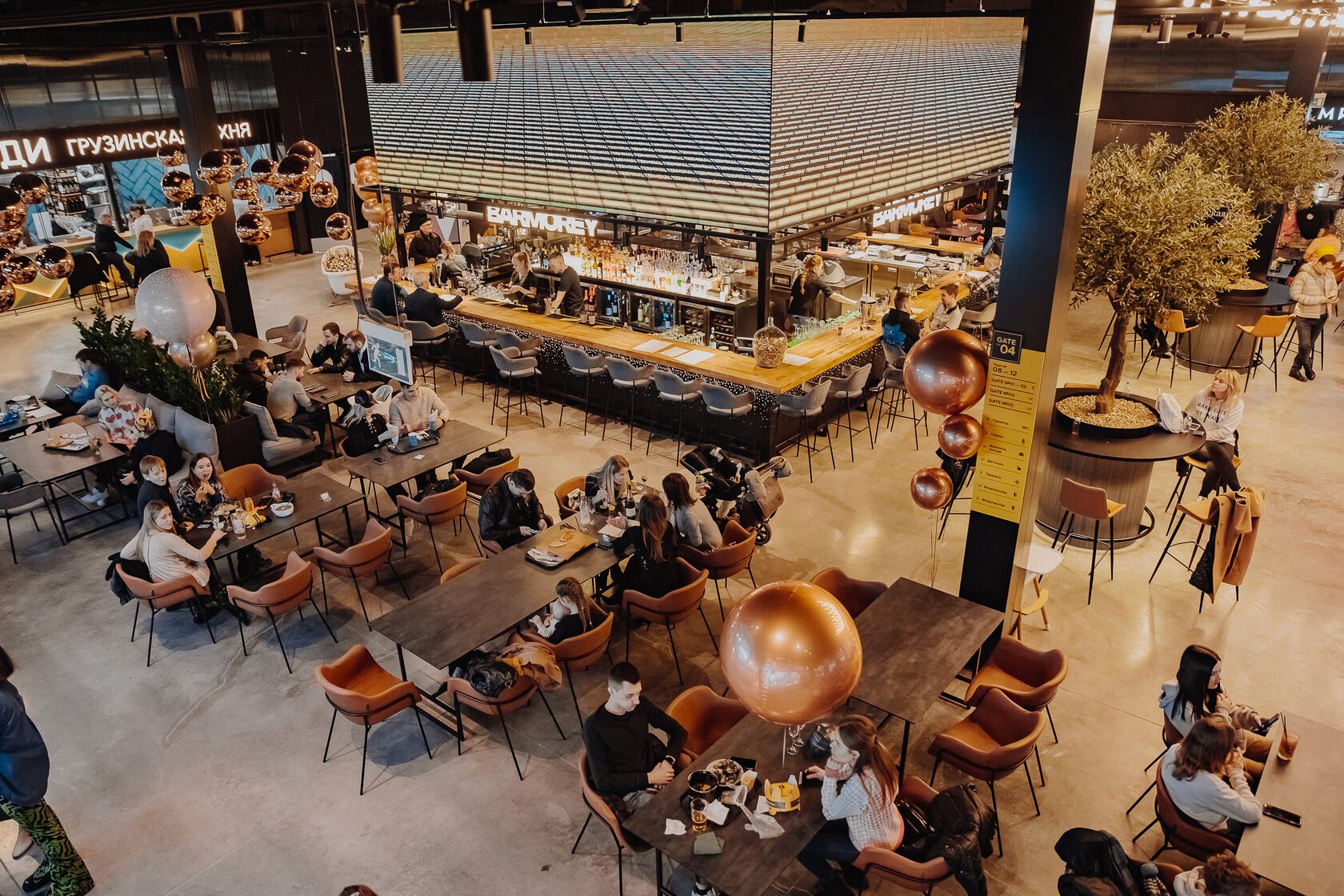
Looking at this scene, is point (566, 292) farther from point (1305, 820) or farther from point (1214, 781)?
point (1305, 820)

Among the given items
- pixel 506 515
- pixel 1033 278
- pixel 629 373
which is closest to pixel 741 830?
pixel 506 515

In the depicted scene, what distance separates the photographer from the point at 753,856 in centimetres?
375

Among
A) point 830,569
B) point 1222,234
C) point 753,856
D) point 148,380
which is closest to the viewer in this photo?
point 753,856

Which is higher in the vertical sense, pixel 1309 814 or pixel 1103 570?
pixel 1309 814

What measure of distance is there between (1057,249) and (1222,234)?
285cm

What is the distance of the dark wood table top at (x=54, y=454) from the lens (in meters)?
7.38

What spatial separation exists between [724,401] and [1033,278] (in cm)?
379

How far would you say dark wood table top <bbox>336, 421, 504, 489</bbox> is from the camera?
278 inches

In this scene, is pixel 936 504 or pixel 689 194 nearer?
pixel 936 504

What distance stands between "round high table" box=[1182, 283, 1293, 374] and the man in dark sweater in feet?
31.8

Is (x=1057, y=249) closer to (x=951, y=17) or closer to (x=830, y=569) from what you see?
(x=830, y=569)

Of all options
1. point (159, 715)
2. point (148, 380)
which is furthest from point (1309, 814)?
point (148, 380)

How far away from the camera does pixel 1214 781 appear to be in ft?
13.1

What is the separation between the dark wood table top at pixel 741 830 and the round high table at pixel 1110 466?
3730mm
